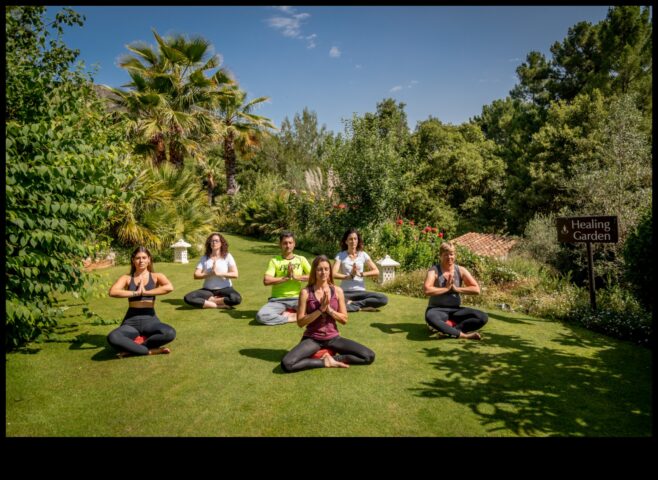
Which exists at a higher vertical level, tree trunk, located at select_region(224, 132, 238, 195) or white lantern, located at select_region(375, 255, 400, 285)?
tree trunk, located at select_region(224, 132, 238, 195)

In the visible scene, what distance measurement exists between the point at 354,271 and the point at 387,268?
3153 mm

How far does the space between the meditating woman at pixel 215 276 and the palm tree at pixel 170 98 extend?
10.5m

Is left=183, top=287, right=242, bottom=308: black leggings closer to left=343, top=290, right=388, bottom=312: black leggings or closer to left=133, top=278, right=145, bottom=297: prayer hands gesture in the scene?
left=343, top=290, right=388, bottom=312: black leggings

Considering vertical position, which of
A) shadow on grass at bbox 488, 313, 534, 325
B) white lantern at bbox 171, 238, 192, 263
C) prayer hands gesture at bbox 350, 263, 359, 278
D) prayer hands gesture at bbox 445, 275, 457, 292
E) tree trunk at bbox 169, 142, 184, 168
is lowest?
shadow on grass at bbox 488, 313, 534, 325

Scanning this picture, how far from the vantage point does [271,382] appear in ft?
15.4

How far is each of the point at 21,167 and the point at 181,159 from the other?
1462 centimetres

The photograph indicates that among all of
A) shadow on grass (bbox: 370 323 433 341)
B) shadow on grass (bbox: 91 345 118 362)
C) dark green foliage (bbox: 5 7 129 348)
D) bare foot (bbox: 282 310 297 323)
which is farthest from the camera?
bare foot (bbox: 282 310 297 323)

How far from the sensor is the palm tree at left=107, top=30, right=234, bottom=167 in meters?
16.9

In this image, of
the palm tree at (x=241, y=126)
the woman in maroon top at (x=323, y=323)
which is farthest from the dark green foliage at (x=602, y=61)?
the woman in maroon top at (x=323, y=323)

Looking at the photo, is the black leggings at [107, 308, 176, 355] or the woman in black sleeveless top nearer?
the black leggings at [107, 308, 176, 355]

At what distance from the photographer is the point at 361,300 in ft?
26.2

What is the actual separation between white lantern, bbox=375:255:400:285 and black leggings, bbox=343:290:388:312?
2.39 metres

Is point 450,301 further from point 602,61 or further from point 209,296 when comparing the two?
point 602,61

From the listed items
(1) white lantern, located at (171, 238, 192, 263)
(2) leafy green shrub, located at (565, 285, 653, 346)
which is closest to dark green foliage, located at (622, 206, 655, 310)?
(2) leafy green shrub, located at (565, 285, 653, 346)
